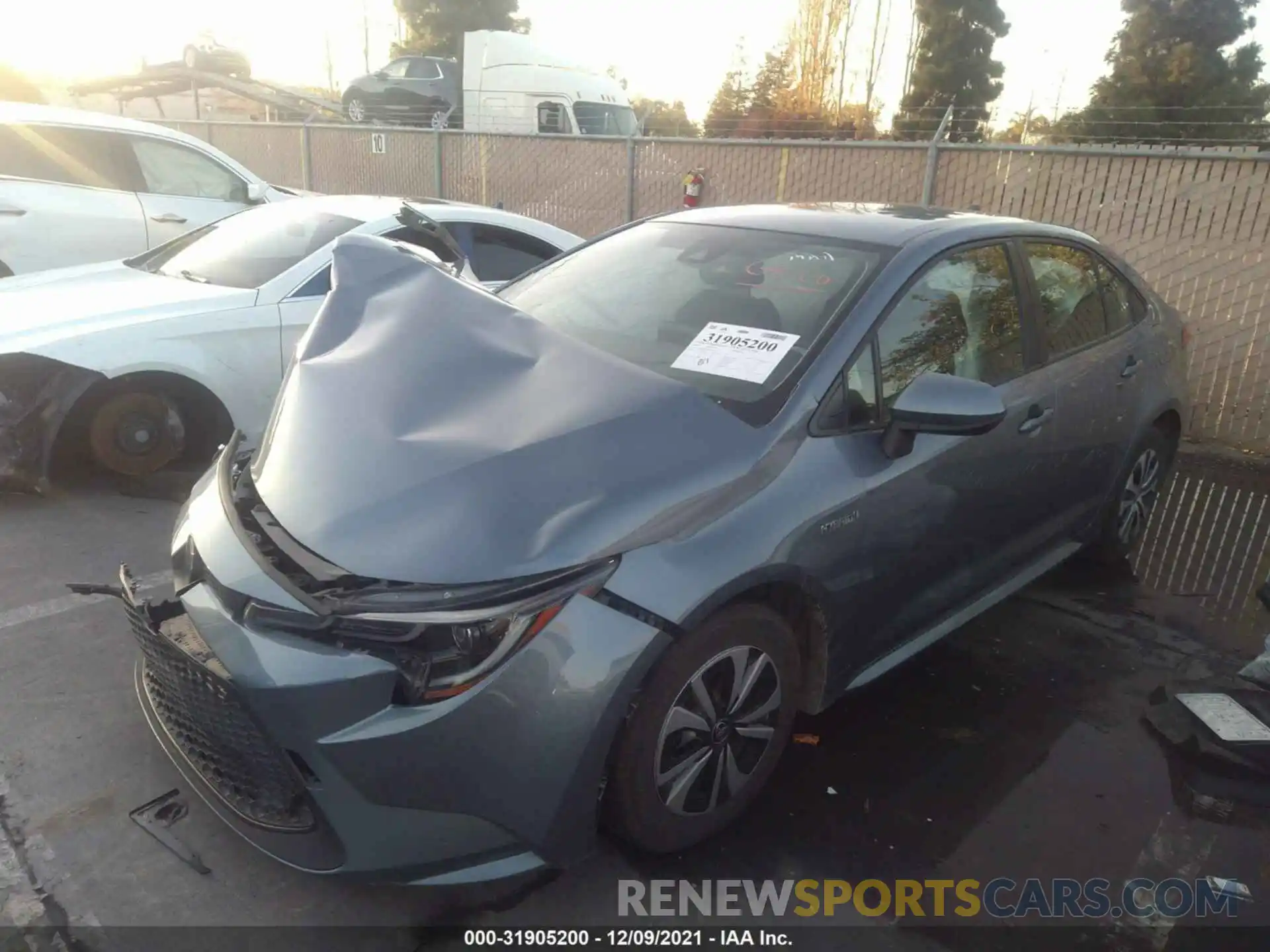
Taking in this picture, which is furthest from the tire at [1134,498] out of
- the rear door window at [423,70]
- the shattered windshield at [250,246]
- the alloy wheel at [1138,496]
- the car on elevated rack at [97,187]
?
the rear door window at [423,70]

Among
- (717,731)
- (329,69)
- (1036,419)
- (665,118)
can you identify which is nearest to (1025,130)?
(665,118)

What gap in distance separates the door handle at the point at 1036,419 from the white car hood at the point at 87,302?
11.8 ft

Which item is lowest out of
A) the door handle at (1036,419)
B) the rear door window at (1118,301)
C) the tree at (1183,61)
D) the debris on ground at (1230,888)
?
the debris on ground at (1230,888)

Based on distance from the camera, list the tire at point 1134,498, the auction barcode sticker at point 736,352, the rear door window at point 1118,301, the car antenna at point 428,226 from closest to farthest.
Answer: the auction barcode sticker at point 736,352 → the car antenna at point 428,226 → the rear door window at point 1118,301 → the tire at point 1134,498

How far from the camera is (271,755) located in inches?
79.7

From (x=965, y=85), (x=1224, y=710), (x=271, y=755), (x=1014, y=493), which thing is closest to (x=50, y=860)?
(x=271, y=755)

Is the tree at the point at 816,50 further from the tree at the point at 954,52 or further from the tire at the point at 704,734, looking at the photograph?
the tire at the point at 704,734

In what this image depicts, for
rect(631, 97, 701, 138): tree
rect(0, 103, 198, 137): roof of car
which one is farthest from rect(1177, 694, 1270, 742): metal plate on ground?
rect(631, 97, 701, 138): tree

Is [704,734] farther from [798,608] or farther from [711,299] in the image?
[711,299]

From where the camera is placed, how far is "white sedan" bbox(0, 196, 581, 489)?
164 inches

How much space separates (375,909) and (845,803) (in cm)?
134

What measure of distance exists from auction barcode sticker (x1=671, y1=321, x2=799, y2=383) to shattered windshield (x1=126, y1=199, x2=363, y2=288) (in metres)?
2.97

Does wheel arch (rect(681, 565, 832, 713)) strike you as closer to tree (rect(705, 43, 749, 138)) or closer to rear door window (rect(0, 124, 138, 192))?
rear door window (rect(0, 124, 138, 192))

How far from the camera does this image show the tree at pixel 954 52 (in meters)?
29.6
